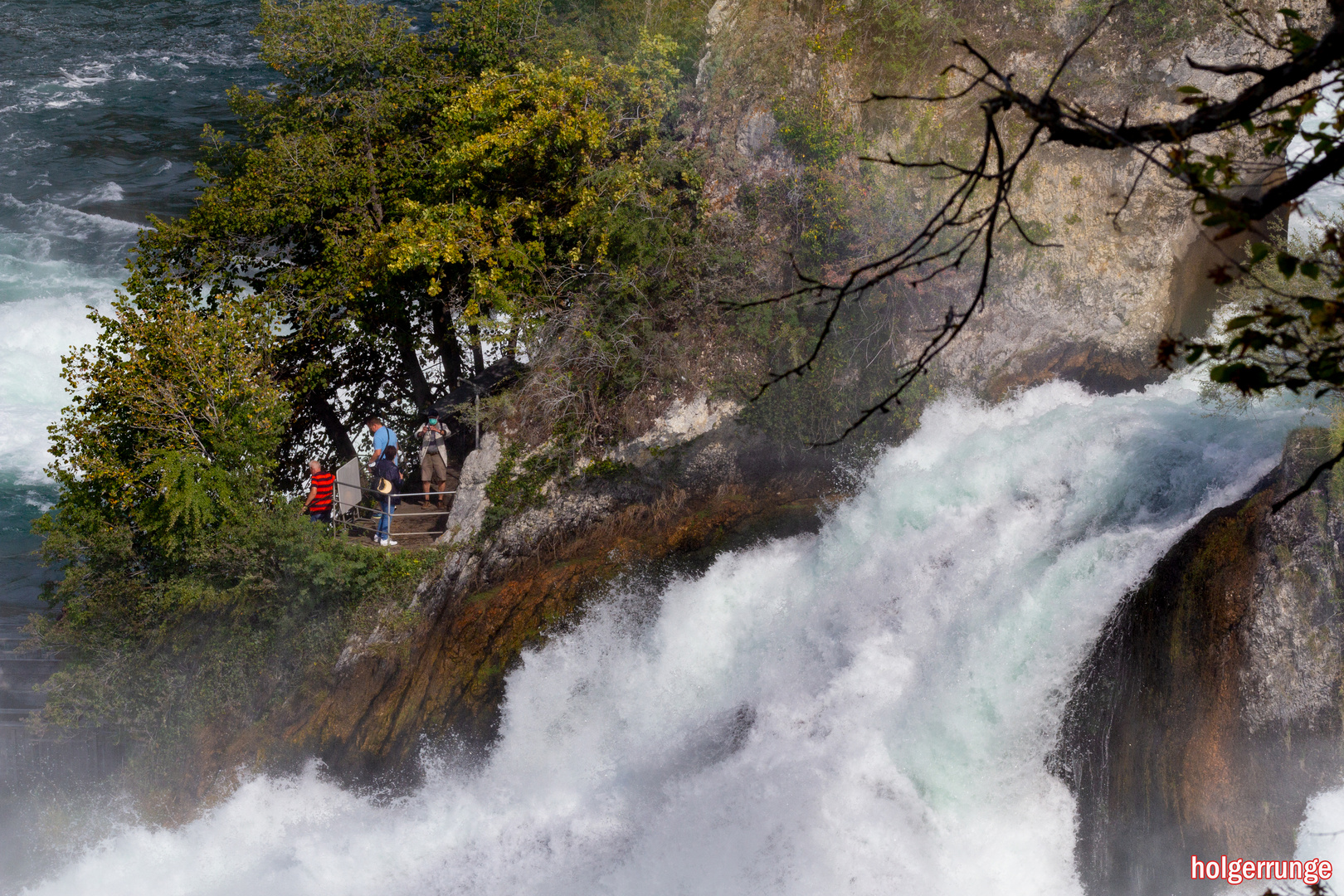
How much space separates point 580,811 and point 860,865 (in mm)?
3325

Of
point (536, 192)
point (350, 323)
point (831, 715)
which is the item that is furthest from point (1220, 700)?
point (350, 323)

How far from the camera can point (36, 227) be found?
61.7 feet

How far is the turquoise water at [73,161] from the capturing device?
58.0 feet

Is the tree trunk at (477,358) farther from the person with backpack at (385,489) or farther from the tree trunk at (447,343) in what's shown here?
the person with backpack at (385,489)

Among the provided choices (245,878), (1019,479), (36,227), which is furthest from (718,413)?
(36,227)

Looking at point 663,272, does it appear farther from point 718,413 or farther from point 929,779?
point 929,779

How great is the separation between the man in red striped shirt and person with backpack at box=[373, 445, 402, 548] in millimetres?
635

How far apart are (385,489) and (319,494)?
1.05m

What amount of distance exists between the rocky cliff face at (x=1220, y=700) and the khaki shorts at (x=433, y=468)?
353 inches

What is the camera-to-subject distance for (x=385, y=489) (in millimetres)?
12523

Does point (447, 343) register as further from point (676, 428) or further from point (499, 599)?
point (499, 599)

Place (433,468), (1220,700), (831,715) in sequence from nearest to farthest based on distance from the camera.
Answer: (1220,700) < (831,715) < (433,468)

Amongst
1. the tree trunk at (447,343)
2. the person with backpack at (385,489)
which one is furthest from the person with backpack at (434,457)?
the tree trunk at (447,343)

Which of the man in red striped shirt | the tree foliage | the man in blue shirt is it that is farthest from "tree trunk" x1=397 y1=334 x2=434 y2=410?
the man in red striped shirt
